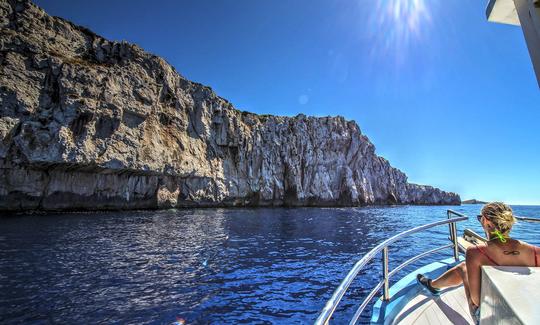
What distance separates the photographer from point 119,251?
45.0ft

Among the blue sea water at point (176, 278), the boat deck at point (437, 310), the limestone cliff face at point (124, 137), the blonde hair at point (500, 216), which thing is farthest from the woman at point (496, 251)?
the limestone cliff face at point (124, 137)

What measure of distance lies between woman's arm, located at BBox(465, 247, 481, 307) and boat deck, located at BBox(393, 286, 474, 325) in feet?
1.41

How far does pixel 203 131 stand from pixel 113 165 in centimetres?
2130

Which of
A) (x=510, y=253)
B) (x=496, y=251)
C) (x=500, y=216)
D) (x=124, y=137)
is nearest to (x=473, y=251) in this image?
(x=496, y=251)

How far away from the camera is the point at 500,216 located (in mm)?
3244

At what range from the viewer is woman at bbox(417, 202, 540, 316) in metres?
3.01

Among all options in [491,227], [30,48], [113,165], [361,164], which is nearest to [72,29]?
[30,48]

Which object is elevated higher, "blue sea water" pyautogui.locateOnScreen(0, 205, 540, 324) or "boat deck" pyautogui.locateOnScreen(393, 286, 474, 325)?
"boat deck" pyautogui.locateOnScreen(393, 286, 474, 325)

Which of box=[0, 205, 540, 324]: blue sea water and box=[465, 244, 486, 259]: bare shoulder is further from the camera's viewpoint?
box=[0, 205, 540, 324]: blue sea water

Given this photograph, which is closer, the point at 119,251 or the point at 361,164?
the point at 119,251

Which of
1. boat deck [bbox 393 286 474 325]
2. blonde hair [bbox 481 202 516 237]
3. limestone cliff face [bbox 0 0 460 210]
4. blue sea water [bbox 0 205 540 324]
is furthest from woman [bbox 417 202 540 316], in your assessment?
limestone cliff face [bbox 0 0 460 210]

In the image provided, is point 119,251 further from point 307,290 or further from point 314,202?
point 314,202

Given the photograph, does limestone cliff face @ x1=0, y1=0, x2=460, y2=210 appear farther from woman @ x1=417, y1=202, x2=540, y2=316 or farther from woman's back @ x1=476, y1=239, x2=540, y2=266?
woman's back @ x1=476, y1=239, x2=540, y2=266

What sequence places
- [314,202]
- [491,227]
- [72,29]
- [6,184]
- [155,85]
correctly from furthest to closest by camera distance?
[314,202]
[155,85]
[72,29]
[6,184]
[491,227]
